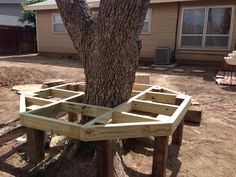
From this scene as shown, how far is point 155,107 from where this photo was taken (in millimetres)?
2832

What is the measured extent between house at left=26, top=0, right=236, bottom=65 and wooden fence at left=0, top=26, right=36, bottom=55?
24.3ft

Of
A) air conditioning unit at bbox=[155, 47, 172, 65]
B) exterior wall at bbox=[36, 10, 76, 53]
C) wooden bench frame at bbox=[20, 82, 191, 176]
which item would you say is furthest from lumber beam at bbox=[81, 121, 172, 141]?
exterior wall at bbox=[36, 10, 76, 53]

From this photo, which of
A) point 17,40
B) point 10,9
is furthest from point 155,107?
point 10,9

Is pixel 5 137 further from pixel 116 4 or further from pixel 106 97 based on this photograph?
pixel 116 4

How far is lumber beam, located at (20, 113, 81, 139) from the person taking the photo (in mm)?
2121

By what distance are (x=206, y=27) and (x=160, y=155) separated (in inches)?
411

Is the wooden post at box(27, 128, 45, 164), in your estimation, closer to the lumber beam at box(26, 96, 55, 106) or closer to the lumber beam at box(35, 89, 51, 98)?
the lumber beam at box(26, 96, 55, 106)

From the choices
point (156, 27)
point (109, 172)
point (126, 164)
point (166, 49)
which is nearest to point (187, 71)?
point (166, 49)

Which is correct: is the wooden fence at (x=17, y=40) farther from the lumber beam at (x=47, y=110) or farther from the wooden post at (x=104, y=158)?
the wooden post at (x=104, y=158)

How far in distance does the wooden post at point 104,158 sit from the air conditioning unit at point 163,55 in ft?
32.4

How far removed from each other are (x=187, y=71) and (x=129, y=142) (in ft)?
25.0

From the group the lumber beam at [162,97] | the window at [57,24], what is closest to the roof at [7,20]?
the window at [57,24]

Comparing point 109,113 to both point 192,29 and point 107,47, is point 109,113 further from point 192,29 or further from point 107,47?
point 192,29

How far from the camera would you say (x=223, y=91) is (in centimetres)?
671
